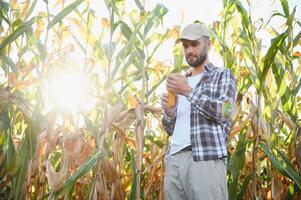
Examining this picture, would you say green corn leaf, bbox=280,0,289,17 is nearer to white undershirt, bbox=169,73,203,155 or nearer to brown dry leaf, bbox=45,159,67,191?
white undershirt, bbox=169,73,203,155

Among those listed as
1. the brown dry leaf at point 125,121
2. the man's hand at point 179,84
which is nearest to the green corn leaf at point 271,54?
the man's hand at point 179,84

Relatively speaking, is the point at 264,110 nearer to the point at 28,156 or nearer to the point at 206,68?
the point at 206,68

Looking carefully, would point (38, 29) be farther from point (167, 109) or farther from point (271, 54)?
point (271, 54)

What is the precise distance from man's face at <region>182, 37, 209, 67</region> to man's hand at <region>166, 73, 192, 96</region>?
16cm

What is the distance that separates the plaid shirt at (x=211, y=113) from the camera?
1.75m

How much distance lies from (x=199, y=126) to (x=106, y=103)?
60cm

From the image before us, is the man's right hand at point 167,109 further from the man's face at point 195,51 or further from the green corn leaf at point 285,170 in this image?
the green corn leaf at point 285,170

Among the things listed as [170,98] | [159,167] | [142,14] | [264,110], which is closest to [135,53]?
[142,14]

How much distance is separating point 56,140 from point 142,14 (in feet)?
2.77

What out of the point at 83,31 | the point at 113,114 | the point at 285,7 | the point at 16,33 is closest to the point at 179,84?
the point at 113,114

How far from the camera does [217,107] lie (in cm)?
175

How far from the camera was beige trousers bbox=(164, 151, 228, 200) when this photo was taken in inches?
68.2

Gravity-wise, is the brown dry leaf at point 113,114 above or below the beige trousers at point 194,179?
above

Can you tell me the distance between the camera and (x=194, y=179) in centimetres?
175
